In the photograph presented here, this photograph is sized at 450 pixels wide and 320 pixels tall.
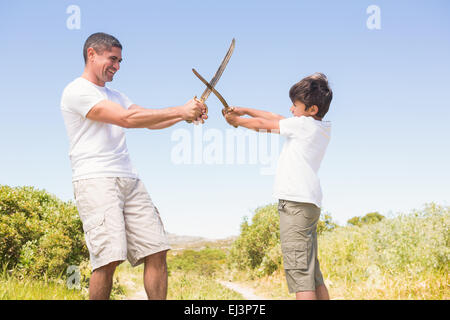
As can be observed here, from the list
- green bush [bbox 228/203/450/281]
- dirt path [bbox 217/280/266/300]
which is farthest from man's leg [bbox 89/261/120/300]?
green bush [bbox 228/203/450/281]

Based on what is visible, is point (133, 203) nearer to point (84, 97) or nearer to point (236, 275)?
point (84, 97)

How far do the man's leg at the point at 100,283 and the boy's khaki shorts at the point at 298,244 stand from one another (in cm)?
132

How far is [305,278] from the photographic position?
3.10 metres

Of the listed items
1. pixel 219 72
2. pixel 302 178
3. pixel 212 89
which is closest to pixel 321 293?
pixel 302 178

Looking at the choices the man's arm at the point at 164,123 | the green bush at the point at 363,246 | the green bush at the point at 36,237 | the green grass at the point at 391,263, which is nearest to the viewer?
the man's arm at the point at 164,123

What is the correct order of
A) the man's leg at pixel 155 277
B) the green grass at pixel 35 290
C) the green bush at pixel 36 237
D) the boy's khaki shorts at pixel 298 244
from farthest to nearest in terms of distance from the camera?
the green bush at pixel 36 237 < the green grass at pixel 35 290 < the man's leg at pixel 155 277 < the boy's khaki shorts at pixel 298 244

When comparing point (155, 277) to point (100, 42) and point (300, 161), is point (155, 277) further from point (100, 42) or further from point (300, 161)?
point (100, 42)

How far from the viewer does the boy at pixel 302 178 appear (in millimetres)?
3127

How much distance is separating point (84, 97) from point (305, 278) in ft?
7.27

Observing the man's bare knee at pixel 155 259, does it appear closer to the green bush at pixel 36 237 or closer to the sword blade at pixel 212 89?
the sword blade at pixel 212 89

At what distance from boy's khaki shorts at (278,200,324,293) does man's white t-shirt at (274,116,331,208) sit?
0.28 ft

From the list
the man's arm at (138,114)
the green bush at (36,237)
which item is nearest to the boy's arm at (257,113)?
the man's arm at (138,114)

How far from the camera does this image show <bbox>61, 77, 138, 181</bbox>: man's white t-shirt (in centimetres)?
311
